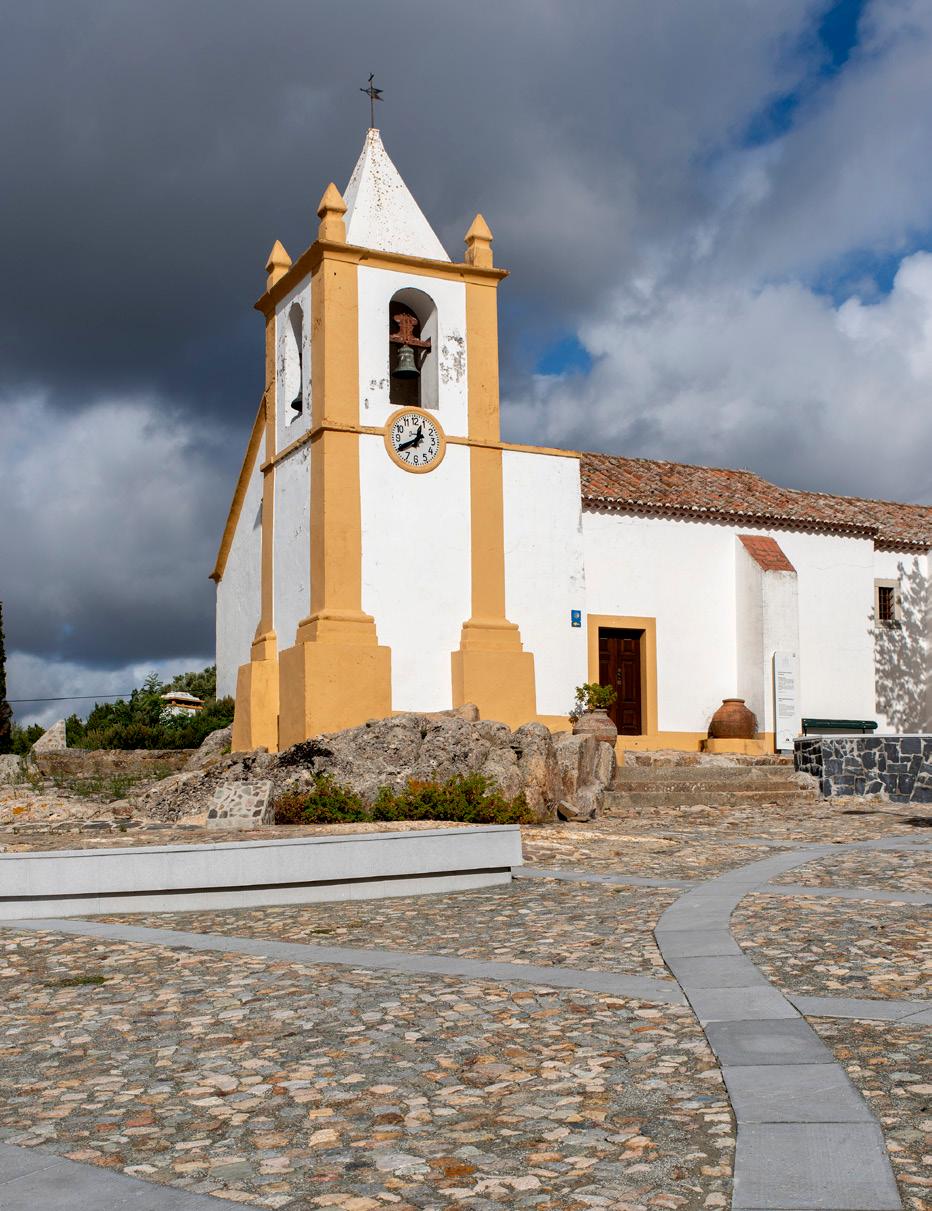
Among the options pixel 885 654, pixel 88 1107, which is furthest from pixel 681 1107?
pixel 885 654

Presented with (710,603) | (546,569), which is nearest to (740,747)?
(710,603)

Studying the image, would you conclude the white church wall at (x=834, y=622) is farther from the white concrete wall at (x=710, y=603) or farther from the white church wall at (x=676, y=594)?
the white church wall at (x=676, y=594)

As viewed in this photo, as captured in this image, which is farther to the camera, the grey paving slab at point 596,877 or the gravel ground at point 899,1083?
the grey paving slab at point 596,877

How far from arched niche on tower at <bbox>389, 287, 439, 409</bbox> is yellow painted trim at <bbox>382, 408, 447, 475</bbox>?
263mm

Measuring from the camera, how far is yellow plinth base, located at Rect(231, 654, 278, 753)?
20.7 m

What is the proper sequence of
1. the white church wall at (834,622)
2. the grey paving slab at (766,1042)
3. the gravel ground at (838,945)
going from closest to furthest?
the grey paving slab at (766,1042)
the gravel ground at (838,945)
the white church wall at (834,622)

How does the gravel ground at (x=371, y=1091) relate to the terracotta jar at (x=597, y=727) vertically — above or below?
below

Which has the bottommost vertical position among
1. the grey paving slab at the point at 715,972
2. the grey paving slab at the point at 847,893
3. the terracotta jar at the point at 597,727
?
the grey paving slab at the point at 847,893

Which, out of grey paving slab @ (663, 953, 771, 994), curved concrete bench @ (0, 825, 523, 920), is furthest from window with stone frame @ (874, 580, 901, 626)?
grey paving slab @ (663, 953, 771, 994)

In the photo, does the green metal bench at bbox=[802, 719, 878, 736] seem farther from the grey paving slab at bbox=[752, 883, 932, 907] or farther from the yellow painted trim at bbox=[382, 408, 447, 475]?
the grey paving slab at bbox=[752, 883, 932, 907]

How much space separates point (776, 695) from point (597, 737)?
4379 mm

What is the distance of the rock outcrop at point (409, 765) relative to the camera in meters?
15.2

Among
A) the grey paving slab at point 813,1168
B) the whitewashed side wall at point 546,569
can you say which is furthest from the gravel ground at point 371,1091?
the whitewashed side wall at point 546,569

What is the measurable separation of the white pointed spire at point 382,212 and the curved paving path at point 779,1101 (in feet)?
53.0
